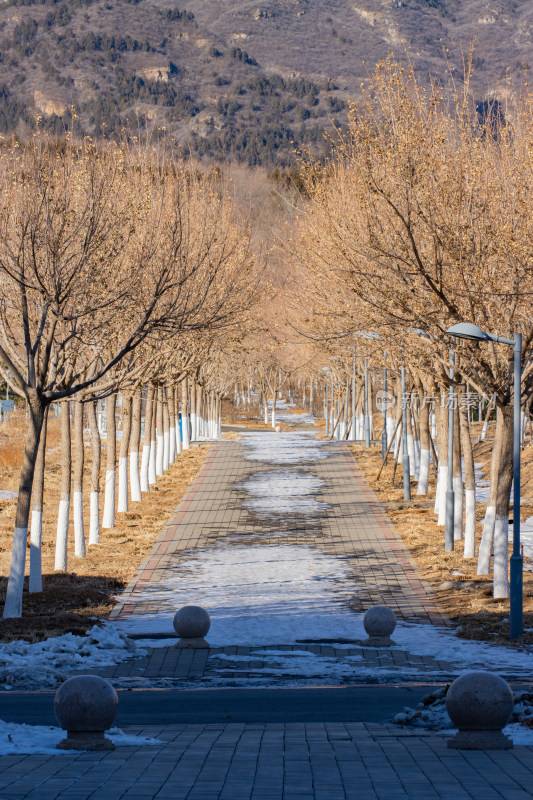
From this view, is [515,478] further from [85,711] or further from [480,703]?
[85,711]

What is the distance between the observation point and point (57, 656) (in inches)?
515

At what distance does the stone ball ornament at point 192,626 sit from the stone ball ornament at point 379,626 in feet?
7.19

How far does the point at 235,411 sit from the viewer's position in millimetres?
108125

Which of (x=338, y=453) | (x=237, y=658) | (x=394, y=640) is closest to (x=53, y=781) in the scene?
(x=237, y=658)

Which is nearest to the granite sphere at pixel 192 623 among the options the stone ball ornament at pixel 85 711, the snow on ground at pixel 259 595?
the snow on ground at pixel 259 595

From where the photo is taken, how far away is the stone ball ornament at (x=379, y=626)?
47.0 feet

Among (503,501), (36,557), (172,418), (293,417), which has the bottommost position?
(293,417)

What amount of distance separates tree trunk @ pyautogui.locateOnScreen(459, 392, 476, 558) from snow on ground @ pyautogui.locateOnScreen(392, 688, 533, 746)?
483 inches

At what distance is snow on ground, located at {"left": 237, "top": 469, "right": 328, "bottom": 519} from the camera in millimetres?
29453

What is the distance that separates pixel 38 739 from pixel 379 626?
22.5 ft

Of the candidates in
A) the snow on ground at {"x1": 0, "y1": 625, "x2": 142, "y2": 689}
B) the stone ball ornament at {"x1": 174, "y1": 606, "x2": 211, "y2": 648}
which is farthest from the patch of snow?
the snow on ground at {"x1": 0, "y1": 625, "x2": 142, "y2": 689}

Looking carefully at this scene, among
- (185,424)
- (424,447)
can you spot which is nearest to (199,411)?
(185,424)

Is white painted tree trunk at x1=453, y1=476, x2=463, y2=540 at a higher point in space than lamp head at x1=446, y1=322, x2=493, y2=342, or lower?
lower

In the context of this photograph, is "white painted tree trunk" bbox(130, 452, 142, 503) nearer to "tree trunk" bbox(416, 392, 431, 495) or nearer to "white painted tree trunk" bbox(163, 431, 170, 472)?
"white painted tree trunk" bbox(163, 431, 170, 472)
